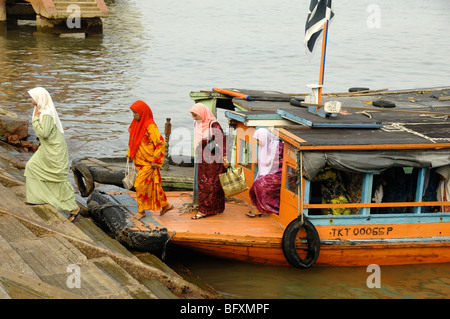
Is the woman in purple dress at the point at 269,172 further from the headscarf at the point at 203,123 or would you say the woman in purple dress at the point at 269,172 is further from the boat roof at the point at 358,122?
the headscarf at the point at 203,123

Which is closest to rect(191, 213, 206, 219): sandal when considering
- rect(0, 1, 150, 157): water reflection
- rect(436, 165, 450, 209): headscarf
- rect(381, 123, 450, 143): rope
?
rect(381, 123, 450, 143): rope

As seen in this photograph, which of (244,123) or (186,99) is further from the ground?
(244,123)

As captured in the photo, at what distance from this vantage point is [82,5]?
26.0 meters

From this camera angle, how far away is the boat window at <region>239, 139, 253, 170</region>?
356 inches

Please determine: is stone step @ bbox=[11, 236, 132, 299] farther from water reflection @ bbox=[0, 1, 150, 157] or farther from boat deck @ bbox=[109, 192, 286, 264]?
water reflection @ bbox=[0, 1, 150, 157]

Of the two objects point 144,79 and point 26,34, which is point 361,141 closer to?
point 144,79

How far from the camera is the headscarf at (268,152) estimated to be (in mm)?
8281

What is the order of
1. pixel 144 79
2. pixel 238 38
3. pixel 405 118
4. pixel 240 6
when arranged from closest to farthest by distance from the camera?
pixel 405 118 → pixel 144 79 → pixel 238 38 → pixel 240 6

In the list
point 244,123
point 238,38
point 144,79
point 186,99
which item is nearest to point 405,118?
point 244,123

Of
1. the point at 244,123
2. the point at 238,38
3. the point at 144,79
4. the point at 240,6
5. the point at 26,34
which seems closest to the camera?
the point at 244,123

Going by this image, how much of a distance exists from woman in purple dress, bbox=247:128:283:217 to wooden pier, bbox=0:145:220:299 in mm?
1459

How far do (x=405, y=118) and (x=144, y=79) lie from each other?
15.8m

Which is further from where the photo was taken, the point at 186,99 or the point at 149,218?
the point at 186,99

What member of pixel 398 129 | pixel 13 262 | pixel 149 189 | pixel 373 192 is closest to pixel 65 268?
pixel 13 262
